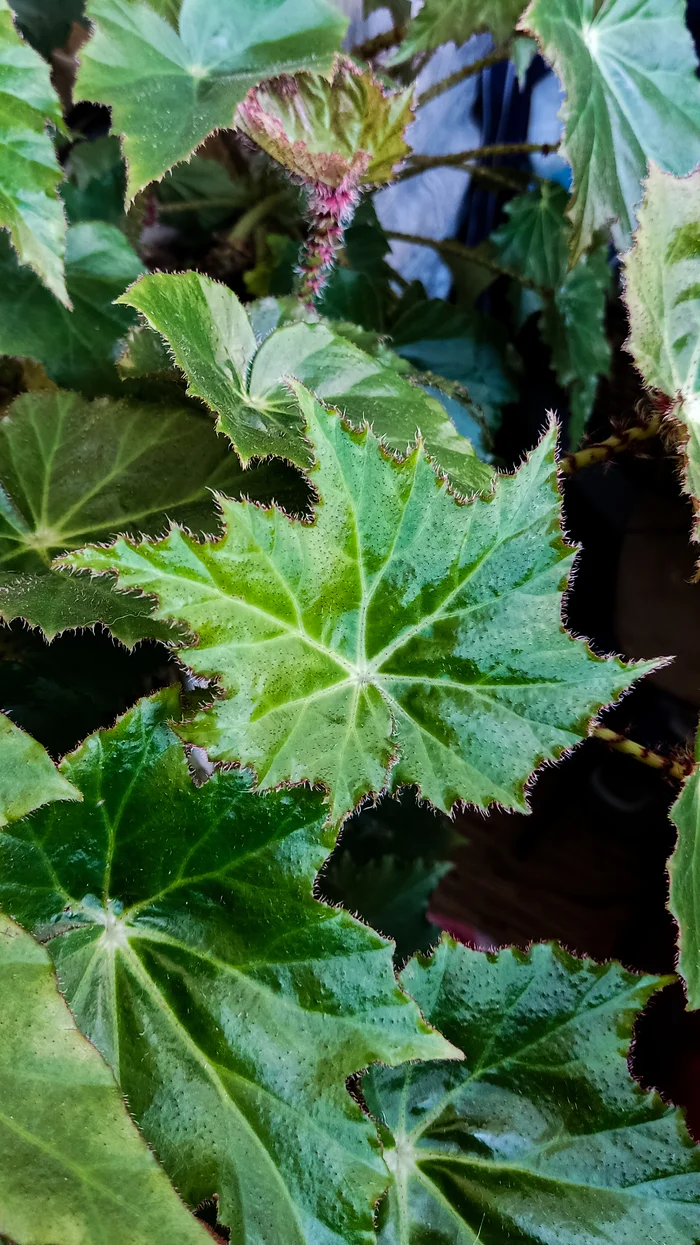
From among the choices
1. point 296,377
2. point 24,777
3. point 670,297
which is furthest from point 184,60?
point 24,777

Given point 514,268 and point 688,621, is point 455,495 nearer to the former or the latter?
point 514,268

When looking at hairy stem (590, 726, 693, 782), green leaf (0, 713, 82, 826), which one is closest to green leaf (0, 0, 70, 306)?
green leaf (0, 713, 82, 826)

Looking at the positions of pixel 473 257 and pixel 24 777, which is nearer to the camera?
pixel 24 777

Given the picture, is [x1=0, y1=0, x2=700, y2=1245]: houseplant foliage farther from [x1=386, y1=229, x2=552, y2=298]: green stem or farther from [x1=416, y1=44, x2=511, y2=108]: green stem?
[x1=386, y1=229, x2=552, y2=298]: green stem

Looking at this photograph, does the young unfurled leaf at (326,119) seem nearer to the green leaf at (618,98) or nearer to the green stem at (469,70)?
the green leaf at (618,98)

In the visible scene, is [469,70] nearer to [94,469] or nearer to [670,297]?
[670,297]

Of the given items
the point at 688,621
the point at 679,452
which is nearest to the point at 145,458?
the point at 679,452

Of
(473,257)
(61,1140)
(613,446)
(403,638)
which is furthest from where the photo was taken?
(473,257)
